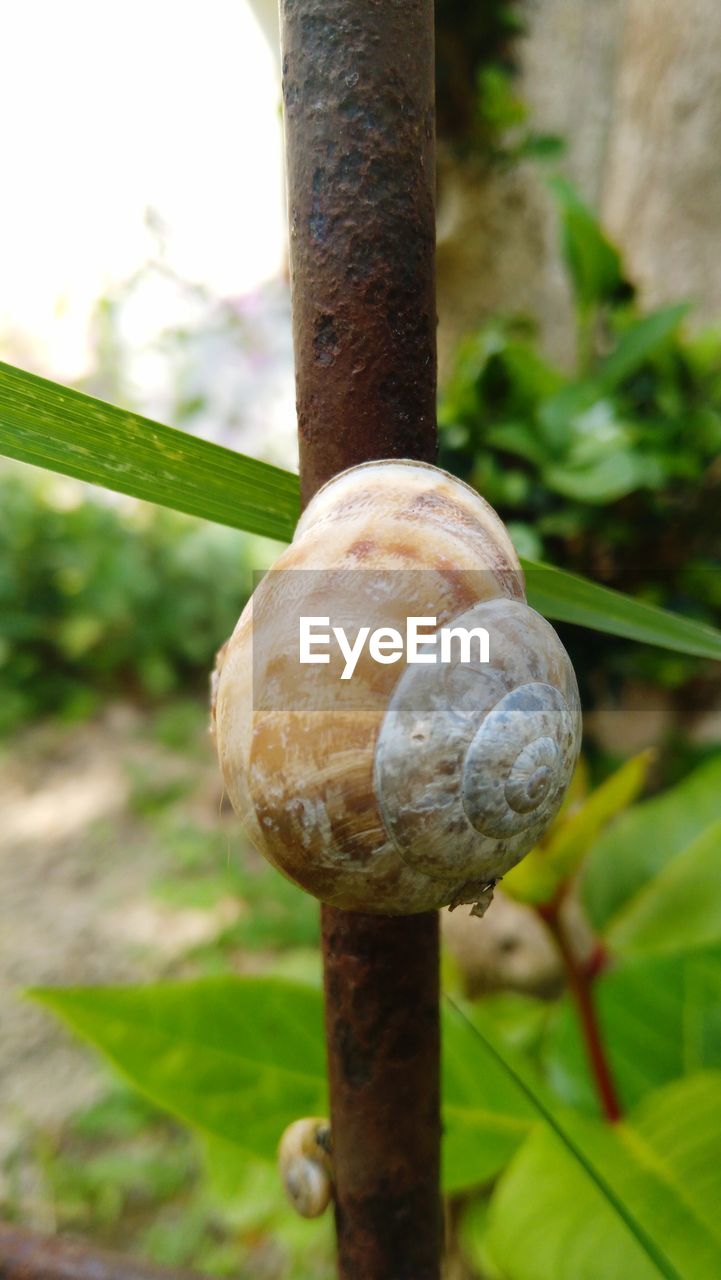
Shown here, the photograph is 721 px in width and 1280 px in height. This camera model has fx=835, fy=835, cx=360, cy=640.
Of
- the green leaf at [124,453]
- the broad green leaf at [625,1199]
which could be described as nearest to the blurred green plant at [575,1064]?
the broad green leaf at [625,1199]

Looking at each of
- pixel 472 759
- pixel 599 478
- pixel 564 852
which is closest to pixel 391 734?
pixel 472 759

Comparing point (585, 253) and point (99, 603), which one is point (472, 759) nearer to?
point (585, 253)

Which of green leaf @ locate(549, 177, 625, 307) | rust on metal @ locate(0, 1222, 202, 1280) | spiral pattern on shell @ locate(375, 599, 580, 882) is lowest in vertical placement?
rust on metal @ locate(0, 1222, 202, 1280)

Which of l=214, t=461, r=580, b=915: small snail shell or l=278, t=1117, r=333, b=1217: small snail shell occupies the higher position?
l=214, t=461, r=580, b=915: small snail shell

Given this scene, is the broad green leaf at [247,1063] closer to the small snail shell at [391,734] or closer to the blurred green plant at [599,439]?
the small snail shell at [391,734]

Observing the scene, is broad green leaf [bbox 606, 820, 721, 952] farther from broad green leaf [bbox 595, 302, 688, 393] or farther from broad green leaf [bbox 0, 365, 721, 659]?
broad green leaf [bbox 595, 302, 688, 393]

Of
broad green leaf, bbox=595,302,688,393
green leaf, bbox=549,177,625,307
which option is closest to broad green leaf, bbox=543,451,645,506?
broad green leaf, bbox=595,302,688,393
